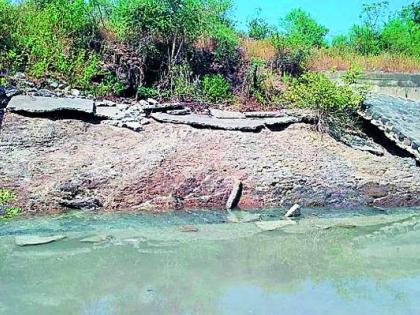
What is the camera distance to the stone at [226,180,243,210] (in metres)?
7.95

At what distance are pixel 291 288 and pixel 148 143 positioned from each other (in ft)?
14.2

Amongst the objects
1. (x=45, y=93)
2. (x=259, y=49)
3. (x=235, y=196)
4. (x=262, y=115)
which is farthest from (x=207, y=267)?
(x=259, y=49)

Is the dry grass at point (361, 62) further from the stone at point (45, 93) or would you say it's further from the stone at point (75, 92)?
the stone at point (45, 93)

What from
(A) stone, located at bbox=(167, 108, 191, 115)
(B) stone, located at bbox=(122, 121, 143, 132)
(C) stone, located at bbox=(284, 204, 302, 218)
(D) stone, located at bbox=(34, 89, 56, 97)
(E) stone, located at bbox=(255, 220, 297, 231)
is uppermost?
(D) stone, located at bbox=(34, 89, 56, 97)

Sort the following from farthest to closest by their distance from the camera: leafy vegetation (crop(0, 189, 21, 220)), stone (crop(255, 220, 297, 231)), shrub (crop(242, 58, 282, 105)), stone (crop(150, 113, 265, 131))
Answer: shrub (crop(242, 58, 282, 105)) → stone (crop(150, 113, 265, 131)) → stone (crop(255, 220, 297, 231)) → leafy vegetation (crop(0, 189, 21, 220))

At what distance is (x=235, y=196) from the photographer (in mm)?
8047

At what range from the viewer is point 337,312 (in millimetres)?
4480

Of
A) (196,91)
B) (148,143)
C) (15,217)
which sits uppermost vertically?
(196,91)

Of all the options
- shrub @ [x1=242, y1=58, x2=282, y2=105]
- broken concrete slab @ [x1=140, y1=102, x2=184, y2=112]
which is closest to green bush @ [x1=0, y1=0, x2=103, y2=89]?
broken concrete slab @ [x1=140, y1=102, x2=184, y2=112]

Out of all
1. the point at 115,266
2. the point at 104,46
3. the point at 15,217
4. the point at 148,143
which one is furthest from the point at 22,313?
the point at 104,46

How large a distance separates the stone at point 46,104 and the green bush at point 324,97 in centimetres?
380

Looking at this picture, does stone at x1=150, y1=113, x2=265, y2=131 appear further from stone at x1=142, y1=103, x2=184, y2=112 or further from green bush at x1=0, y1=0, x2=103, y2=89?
green bush at x1=0, y1=0, x2=103, y2=89

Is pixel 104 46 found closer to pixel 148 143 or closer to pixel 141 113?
pixel 141 113

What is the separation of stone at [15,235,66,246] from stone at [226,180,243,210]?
99.7 inches
